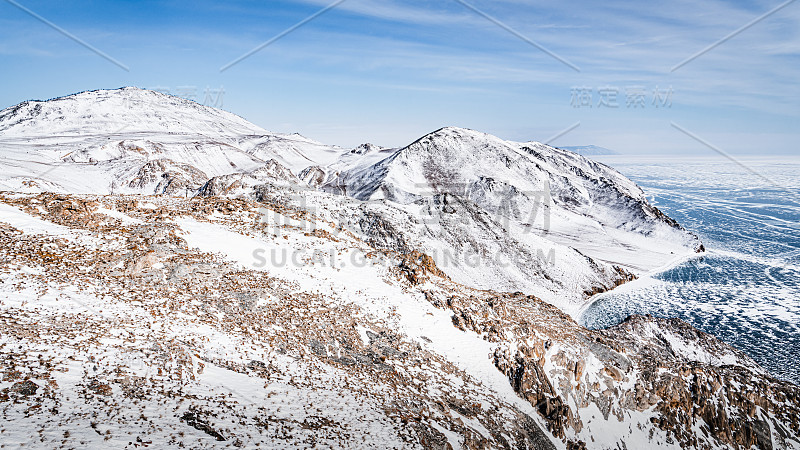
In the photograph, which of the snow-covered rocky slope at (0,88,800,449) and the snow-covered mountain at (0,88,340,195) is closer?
the snow-covered rocky slope at (0,88,800,449)

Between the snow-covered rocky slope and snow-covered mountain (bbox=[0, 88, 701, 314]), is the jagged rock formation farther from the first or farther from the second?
snow-covered mountain (bbox=[0, 88, 701, 314])

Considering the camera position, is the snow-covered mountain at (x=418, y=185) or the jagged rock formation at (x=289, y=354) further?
the snow-covered mountain at (x=418, y=185)

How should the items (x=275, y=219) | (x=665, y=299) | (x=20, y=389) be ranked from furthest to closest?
(x=665, y=299), (x=275, y=219), (x=20, y=389)

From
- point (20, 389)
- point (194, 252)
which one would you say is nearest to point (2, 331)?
point (20, 389)

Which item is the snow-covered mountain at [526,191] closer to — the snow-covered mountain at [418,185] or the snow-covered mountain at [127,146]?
the snow-covered mountain at [418,185]

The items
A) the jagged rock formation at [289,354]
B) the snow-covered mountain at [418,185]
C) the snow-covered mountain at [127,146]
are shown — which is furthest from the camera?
the snow-covered mountain at [127,146]

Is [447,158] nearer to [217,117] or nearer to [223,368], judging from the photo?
[223,368]

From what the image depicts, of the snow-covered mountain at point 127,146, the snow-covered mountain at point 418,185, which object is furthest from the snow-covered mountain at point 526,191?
the snow-covered mountain at point 127,146

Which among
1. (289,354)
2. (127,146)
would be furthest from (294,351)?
(127,146)

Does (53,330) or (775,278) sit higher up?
(53,330)

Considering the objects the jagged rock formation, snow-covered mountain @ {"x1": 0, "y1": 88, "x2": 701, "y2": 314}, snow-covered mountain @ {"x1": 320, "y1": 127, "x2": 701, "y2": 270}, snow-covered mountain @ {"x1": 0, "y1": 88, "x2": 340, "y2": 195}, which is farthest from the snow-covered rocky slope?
snow-covered mountain @ {"x1": 320, "y1": 127, "x2": 701, "y2": 270}

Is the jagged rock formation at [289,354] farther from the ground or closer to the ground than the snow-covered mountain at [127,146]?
closer to the ground
